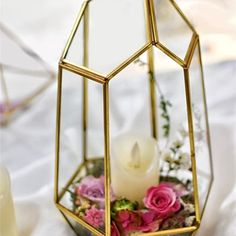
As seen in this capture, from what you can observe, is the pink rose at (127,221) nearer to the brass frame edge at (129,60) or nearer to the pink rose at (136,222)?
the pink rose at (136,222)

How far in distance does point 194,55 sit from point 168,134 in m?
0.14

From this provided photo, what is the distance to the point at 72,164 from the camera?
33.9 inches

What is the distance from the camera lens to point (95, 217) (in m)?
0.69

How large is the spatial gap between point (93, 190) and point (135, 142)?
0.09 m

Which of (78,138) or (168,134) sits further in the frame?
(78,138)

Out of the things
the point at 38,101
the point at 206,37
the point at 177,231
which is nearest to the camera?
the point at 177,231

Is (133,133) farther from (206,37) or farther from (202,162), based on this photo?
(206,37)

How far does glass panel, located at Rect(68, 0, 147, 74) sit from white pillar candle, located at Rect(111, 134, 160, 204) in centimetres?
11

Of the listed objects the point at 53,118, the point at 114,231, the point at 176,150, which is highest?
the point at 53,118

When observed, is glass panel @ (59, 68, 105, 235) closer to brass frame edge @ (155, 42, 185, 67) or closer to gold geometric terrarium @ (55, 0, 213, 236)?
gold geometric terrarium @ (55, 0, 213, 236)

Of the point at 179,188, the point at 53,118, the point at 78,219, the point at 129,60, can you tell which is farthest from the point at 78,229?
the point at 53,118

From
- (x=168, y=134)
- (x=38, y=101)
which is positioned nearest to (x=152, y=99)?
(x=168, y=134)

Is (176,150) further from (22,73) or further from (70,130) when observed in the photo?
(22,73)

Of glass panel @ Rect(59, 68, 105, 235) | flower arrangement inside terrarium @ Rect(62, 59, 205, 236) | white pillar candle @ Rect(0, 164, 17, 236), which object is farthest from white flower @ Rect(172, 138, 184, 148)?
white pillar candle @ Rect(0, 164, 17, 236)
